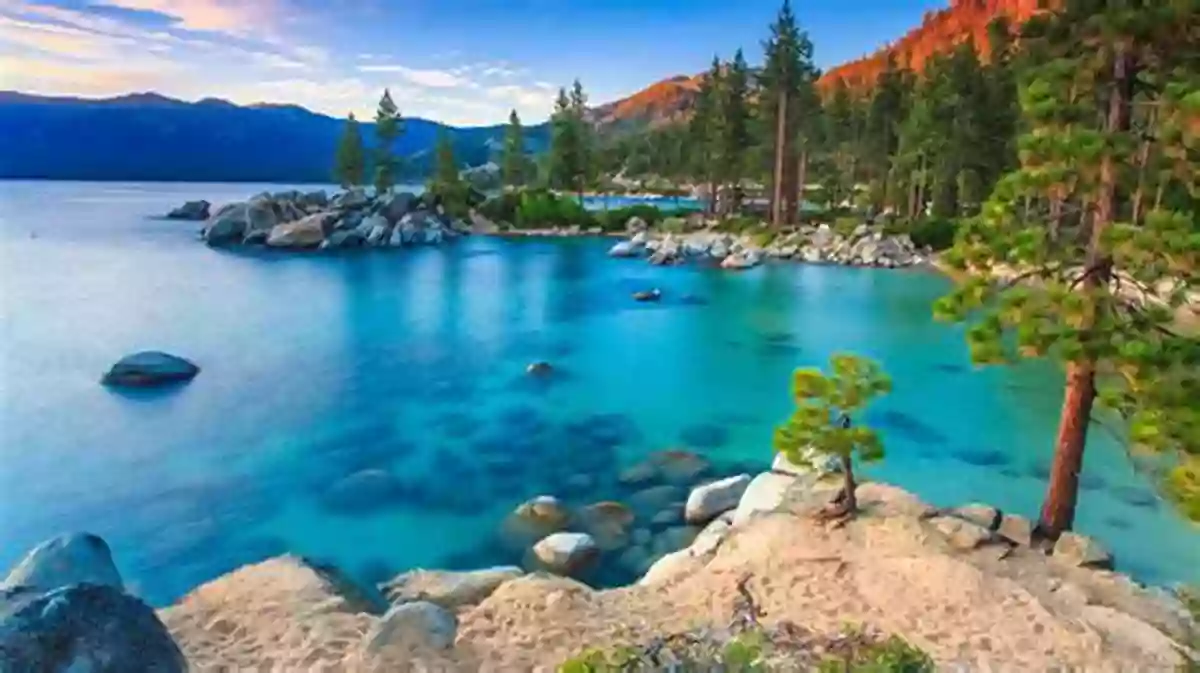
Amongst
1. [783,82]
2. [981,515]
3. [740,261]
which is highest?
[783,82]

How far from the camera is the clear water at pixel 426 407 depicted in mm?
9484

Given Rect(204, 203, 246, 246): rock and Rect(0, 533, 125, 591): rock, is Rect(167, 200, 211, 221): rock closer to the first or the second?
Rect(204, 203, 246, 246): rock

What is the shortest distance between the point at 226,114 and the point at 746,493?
10549 cm

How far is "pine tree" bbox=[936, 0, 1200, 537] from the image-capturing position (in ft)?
18.1

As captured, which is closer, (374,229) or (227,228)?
(227,228)

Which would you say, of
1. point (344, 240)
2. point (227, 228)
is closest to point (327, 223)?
point (344, 240)

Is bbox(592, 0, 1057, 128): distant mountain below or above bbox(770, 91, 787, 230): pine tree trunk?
above

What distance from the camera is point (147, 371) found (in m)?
15.2

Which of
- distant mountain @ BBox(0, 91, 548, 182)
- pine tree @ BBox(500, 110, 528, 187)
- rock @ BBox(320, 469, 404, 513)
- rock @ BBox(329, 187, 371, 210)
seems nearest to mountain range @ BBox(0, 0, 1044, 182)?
distant mountain @ BBox(0, 91, 548, 182)

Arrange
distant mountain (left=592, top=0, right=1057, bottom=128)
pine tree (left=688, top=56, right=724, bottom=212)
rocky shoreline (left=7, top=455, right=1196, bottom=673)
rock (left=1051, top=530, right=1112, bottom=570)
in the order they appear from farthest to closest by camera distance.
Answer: distant mountain (left=592, top=0, right=1057, bottom=128) < pine tree (left=688, top=56, right=724, bottom=212) < rock (left=1051, top=530, right=1112, bottom=570) < rocky shoreline (left=7, top=455, right=1196, bottom=673)

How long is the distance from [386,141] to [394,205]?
31.8 feet

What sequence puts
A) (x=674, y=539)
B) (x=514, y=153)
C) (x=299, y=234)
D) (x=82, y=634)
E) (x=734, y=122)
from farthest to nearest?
1. (x=514, y=153)
2. (x=734, y=122)
3. (x=299, y=234)
4. (x=674, y=539)
5. (x=82, y=634)

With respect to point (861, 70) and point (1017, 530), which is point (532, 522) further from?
point (861, 70)

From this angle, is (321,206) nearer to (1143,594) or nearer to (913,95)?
(913,95)
